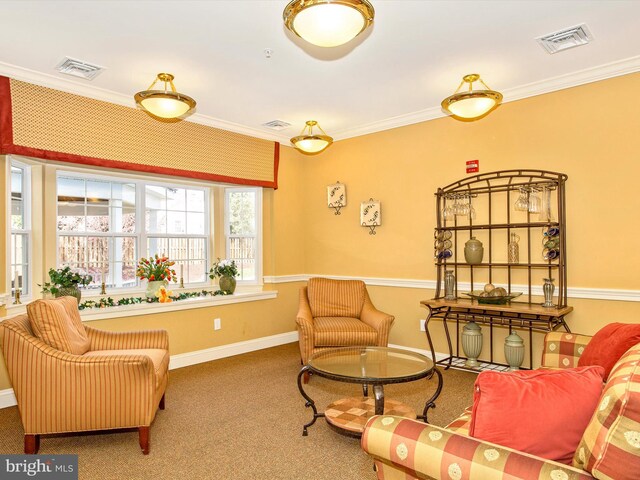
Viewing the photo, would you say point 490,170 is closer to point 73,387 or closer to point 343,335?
point 343,335

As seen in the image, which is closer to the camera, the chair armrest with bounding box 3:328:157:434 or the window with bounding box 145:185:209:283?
the chair armrest with bounding box 3:328:157:434

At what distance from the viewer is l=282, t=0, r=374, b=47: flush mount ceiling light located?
2.13 meters

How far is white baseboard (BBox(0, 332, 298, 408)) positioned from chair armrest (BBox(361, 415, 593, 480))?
343cm

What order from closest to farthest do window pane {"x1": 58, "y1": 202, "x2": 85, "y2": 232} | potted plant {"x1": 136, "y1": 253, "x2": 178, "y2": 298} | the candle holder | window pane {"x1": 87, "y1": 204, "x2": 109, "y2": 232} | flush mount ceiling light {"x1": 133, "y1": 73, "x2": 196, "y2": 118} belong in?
flush mount ceiling light {"x1": 133, "y1": 73, "x2": 196, "y2": 118} < the candle holder < window pane {"x1": 58, "y1": 202, "x2": 85, "y2": 232} < window pane {"x1": 87, "y1": 204, "x2": 109, "y2": 232} < potted plant {"x1": 136, "y1": 253, "x2": 178, "y2": 298}

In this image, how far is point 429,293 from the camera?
475 cm

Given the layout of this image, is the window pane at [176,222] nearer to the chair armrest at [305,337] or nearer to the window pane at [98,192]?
the window pane at [98,192]

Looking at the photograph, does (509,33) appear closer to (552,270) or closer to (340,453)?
(552,270)

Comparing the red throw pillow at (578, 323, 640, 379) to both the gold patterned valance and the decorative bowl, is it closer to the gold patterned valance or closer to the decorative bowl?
the decorative bowl

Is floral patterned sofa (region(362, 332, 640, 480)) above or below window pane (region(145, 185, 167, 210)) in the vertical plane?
below

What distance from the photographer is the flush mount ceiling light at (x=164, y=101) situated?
339 centimetres

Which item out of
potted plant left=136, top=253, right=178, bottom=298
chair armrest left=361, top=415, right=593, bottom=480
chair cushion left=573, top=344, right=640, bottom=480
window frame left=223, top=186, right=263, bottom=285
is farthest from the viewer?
window frame left=223, top=186, right=263, bottom=285

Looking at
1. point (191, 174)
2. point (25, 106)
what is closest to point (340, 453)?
point (191, 174)

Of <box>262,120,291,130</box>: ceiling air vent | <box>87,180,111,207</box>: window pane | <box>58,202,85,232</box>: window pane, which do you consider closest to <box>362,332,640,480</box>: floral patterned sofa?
<box>58,202,85,232</box>: window pane

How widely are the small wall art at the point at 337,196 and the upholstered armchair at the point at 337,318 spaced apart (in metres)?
1.15
